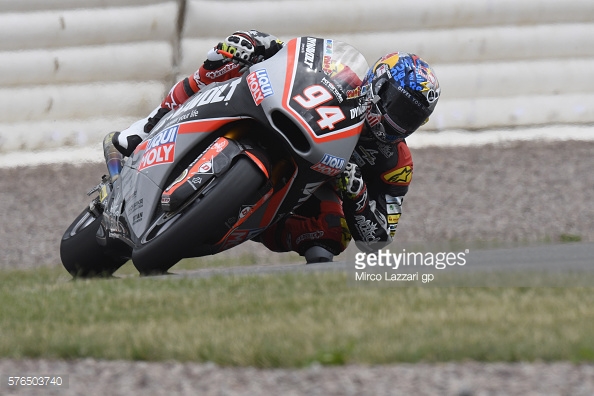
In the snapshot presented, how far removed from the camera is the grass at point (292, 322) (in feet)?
10.7

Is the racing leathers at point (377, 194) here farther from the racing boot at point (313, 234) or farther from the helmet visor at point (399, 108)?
the helmet visor at point (399, 108)

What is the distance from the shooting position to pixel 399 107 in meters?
5.06

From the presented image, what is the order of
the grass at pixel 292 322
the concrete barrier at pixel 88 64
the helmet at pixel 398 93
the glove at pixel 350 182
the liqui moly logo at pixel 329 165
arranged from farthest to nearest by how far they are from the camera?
the concrete barrier at pixel 88 64
the glove at pixel 350 182
the helmet at pixel 398 93
the liqui moly logo at pixel 329 165
the grass at pixel 292 322

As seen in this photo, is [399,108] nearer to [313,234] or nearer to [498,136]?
[313,234]

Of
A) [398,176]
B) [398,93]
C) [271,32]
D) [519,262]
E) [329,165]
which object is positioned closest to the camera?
[329,165]

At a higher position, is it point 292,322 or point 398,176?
point 292,322

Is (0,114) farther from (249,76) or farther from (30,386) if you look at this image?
(30,386)

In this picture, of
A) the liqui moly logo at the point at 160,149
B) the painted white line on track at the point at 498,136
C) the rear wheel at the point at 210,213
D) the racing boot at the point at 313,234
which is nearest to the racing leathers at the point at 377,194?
the racing boot at the point at 313,234

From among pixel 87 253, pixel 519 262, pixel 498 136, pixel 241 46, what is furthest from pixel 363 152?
pixel 498 136

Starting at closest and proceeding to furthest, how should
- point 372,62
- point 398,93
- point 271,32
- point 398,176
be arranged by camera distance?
point 398,93 < point 398,176 < point 271,32 < point 372,62

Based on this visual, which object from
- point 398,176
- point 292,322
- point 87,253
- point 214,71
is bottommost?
point 87,253

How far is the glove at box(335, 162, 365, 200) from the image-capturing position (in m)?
5.25

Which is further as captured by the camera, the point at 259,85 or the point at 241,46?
the point at 241,46
